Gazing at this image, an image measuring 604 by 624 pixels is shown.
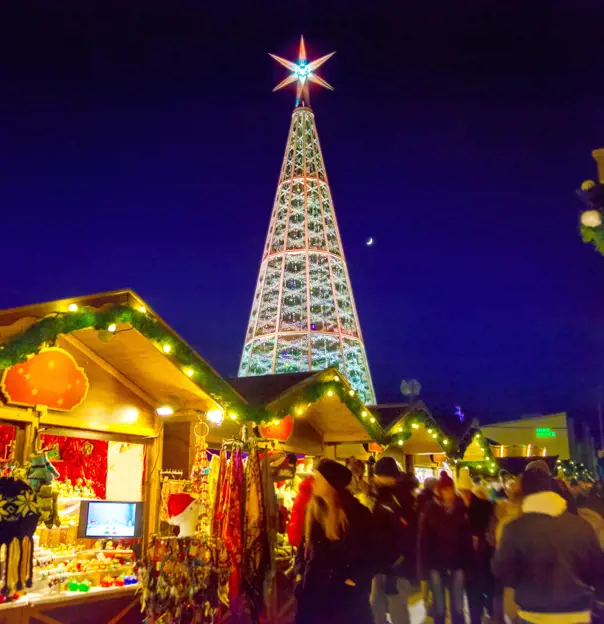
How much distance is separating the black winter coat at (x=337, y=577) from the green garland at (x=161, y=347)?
3.35m

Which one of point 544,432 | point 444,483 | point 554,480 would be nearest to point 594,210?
point 554,480

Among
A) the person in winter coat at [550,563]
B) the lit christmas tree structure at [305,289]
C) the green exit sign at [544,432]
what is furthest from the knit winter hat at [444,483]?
the green exit sign at [544,432]

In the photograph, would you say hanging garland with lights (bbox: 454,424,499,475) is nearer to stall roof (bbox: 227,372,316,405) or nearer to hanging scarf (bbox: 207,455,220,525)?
stall roof (bbox: 227,372,316,405)

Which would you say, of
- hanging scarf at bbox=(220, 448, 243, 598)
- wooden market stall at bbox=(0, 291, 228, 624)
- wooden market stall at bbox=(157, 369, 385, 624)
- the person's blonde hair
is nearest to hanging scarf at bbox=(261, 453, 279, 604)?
wooden market stall at bbox=(157, 369, 385, 624)

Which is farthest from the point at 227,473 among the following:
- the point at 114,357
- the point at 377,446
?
the point at 377,446

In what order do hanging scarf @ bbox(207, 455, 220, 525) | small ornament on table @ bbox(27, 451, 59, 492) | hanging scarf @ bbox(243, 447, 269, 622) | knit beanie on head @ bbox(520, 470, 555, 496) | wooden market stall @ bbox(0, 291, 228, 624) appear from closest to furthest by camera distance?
1. knit beanie on head @ bbox(520, 470, 555, 496)
2. wooden market stall @ bbox(0, 291, 228, 624)
3. small ornament on table @ bbox(27, 451, 59, 492)
4. hanging scarf @ bbox(243, 447, 269, 622)
5. hanging scarf @ bbox(207, 455, 220, 525)

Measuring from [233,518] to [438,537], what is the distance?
2833 mm

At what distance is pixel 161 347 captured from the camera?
7.63 metres

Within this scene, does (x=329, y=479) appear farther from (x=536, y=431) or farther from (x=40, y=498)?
(x=536, y=431)

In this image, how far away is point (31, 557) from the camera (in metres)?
6.34

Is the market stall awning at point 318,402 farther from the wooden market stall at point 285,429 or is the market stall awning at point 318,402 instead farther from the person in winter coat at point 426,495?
the person in winter coat at point 426,495

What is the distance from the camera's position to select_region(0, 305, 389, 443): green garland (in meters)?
6.08

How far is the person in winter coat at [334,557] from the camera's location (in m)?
5.16

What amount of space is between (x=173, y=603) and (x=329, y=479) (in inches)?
91.7
